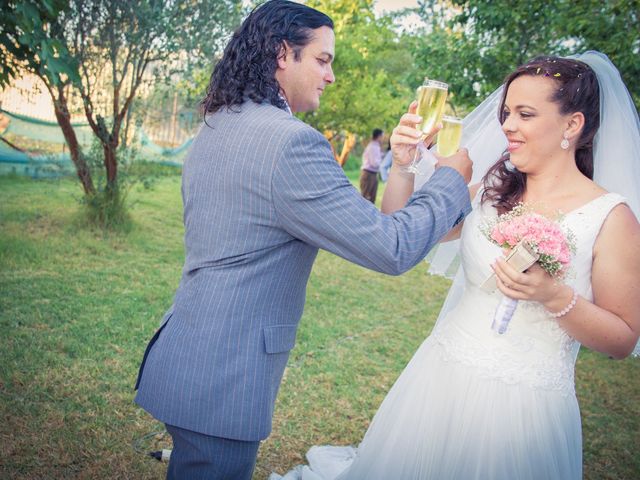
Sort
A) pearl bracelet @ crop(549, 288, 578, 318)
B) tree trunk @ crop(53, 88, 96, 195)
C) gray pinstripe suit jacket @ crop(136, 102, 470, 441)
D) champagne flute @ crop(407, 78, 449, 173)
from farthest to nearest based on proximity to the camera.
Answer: tree trunk @ crop(53, 88, 96, 195)
champagne flute @ crop(407, 78, 449, 173)
pearl bracelet @ crop(549, 288, 578, 318)
gray pinstripe suit jacket @ crop(136, 102, 470, 441)

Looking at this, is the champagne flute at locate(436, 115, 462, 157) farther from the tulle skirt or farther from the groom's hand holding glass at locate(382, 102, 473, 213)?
the tulle skirt

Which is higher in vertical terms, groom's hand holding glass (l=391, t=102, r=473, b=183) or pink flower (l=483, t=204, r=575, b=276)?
groom's hand holding glass (l=391, t=102, r=473, b=183)

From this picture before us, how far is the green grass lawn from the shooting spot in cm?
384

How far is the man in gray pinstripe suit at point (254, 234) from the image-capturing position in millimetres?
1807

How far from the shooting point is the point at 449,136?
235 centimetres

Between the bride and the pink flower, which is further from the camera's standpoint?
the bride

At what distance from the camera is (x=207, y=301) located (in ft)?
6.31

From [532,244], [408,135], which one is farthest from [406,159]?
[532,244]

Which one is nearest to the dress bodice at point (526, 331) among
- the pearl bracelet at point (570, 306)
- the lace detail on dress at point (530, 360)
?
the lace detail on dress at point (530, 360)

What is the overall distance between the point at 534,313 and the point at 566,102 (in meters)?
0.95

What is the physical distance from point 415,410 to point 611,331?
95cm

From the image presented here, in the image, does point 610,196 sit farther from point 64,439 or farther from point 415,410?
point 64,439

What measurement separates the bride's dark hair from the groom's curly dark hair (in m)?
1.08

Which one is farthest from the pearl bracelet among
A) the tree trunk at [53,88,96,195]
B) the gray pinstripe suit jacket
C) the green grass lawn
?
the tree trunk at [53,88,96,195]
